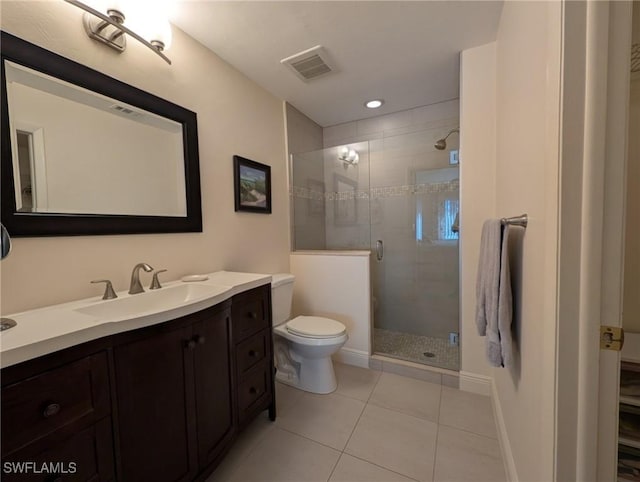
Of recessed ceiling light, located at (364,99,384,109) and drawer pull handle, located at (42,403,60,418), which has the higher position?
recessed ceiling light, located at (364,99,384,109)

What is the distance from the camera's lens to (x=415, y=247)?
2520mm

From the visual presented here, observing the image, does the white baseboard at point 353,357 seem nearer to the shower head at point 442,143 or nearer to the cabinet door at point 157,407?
the cabinet door at point 157,407

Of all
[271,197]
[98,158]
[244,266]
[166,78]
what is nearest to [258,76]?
[166,78]

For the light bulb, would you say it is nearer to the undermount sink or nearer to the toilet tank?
the undermount sink

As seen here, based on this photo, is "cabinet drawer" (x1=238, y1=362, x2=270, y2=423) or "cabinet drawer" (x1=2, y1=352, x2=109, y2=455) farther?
"cabinet drawer" (x1=238, y1=362, x2=270, y2=423)

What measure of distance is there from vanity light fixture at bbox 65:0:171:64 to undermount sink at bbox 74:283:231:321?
3.76 feet

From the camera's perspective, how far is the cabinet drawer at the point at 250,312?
4.38 feet

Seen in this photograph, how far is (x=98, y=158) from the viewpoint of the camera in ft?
3.97

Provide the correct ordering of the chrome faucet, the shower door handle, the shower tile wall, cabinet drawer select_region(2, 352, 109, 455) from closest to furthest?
1. cabinet drawer select_region(2, 352, 109, 455)
2. the chrome faucet
3. the shower tile wall
4. the shower door handle

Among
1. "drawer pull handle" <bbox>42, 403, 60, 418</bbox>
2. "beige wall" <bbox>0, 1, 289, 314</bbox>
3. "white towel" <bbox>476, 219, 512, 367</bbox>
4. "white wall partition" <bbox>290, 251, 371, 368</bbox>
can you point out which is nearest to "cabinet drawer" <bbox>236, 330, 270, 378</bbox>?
"beige wall" <bbox>0, 1, 289, 314</bbox>

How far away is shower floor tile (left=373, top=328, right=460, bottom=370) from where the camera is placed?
84.0 inches

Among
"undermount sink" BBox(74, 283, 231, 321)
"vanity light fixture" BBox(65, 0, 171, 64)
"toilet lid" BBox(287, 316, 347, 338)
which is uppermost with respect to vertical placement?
"vanity light fixture" BBox(65, 0, 171, 64)

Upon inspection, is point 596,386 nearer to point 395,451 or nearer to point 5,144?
point 395,451

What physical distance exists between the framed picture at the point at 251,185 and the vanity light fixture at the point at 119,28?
730 mm
